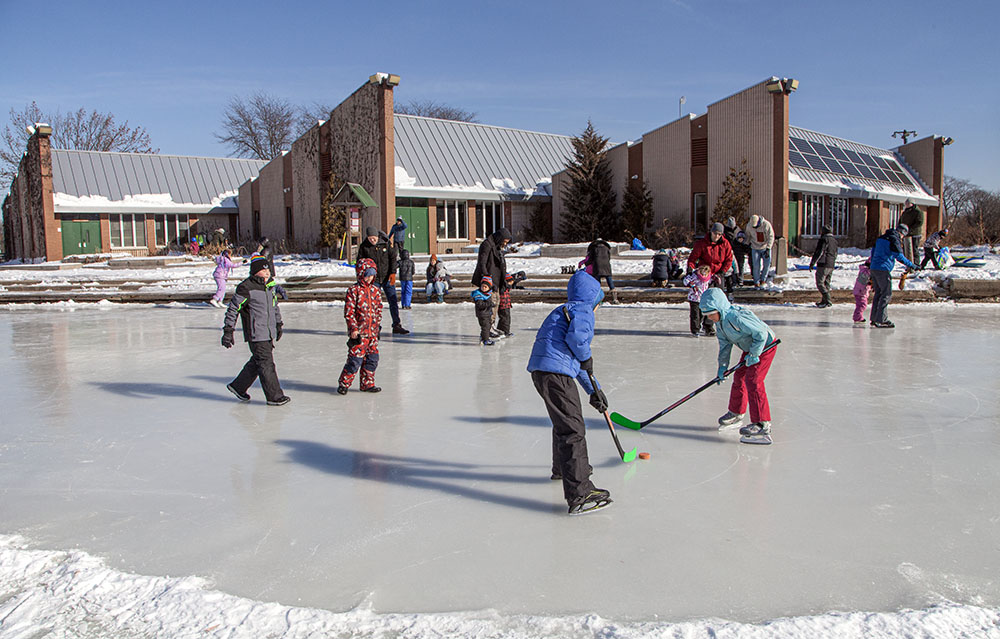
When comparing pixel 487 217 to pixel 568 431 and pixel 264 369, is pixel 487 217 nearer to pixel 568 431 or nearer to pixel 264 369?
pixel 264 369

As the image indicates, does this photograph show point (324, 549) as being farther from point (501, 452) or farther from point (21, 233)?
point (21, 233)

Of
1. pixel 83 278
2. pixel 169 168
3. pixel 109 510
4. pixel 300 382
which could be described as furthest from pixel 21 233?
pixel 109 510

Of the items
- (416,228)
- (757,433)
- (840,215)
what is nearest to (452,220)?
(416,228)

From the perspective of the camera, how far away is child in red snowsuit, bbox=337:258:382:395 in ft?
21.7

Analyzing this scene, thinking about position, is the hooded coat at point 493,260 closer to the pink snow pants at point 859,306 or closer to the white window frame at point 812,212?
the pink snow pants at point 859,306

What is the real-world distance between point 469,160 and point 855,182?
16.1 metres

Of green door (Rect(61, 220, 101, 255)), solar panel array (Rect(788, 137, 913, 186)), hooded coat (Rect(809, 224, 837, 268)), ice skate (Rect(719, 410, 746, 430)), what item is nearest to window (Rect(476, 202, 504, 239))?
solar panel array (Rect(788, 137, 913, 186))

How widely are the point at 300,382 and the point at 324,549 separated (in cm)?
424

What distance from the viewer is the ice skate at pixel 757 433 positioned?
495cm

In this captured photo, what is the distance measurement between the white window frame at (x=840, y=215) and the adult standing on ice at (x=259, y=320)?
26.5 meters

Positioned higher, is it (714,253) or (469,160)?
(469,160)

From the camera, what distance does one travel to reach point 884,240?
10.4m

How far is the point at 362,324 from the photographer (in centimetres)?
664

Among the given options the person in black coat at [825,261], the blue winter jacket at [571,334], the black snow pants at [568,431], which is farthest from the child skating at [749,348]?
the person in black coat at [825,261]
